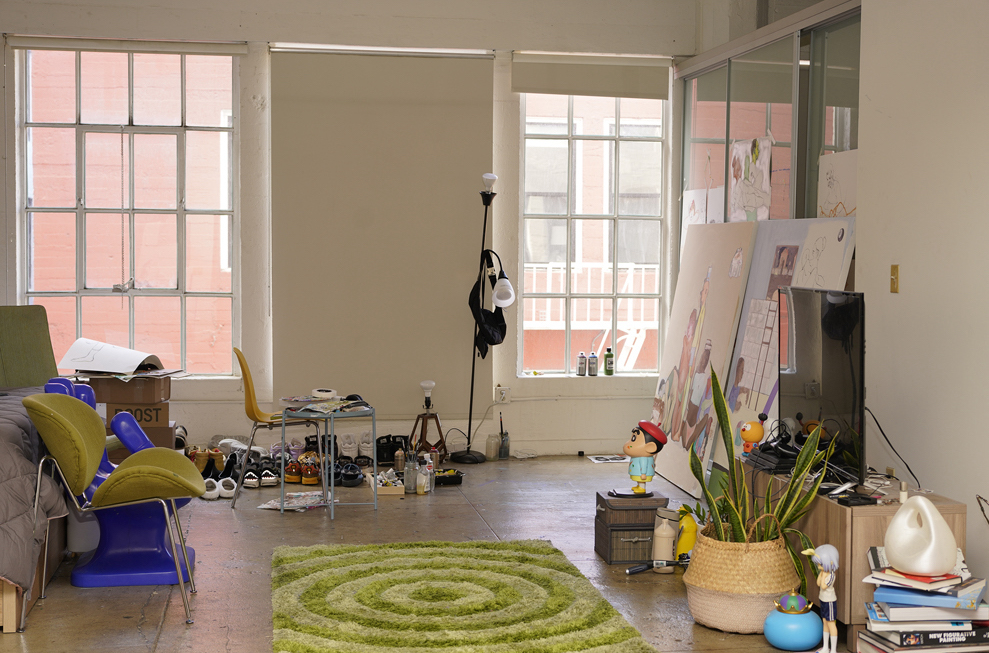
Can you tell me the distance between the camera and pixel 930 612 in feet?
10.6

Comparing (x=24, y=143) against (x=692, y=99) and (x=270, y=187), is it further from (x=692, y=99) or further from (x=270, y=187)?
(x=692, y=99)

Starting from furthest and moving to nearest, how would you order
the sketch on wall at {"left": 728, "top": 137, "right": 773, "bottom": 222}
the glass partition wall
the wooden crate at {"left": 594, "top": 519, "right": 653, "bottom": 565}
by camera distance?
the sketch on wall at {"left": 728, "top": 137, "right": 773, "bottom": 222}, the glass partition wall, the wooden crate at {"left": 594, "top": 519, "right": 653, "bottom": 565}

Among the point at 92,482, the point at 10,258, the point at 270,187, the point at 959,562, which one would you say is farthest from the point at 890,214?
the point at 10,258

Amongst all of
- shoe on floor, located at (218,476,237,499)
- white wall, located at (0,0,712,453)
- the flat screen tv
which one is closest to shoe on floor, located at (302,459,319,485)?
shoe on floor, located at (218,476,237,499)

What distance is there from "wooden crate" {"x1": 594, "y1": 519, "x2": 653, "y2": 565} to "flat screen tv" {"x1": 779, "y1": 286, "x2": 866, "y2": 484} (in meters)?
0.88

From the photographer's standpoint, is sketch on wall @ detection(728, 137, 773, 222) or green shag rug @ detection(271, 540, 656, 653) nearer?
green shag rug @ detection(271, 540, 656, 653)

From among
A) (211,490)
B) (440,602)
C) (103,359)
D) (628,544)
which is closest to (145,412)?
(103,359)

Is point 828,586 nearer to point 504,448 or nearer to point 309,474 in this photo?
point 309,474

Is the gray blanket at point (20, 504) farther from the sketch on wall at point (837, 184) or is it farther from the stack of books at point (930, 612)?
the sketch on wall at point (837, 184)

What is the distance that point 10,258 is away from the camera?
6.77 metres

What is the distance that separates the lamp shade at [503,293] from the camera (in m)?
6.77

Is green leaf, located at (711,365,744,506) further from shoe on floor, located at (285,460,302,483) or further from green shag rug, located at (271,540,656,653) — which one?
shoe on floor, located at (285,460,302,483)

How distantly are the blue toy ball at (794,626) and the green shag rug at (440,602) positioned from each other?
1.60ft

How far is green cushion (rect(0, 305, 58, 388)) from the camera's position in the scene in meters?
5.66
